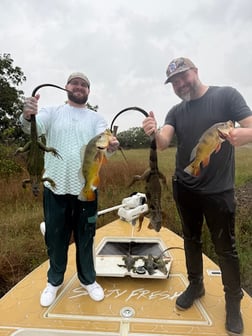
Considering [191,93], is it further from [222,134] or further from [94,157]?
[94,157]

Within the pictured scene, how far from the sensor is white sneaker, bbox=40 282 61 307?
3732 millimetres

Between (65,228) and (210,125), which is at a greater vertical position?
(210,125)

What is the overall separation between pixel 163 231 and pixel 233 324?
3.17 metres

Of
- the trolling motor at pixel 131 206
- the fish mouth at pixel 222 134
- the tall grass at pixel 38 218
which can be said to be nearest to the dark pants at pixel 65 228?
the tall grass at pixel 38 218

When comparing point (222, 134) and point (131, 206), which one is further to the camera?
point (131, 206)

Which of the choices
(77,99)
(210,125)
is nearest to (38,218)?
(77,99)

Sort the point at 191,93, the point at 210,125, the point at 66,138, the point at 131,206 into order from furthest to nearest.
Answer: the point at 131,206
the point at 66,138
the point at 191,93
the point at 210,125

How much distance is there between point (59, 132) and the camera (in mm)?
3479

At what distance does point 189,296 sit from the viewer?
369cm

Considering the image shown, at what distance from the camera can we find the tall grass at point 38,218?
5238mm

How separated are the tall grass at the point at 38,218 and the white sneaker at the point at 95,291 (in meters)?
1.16

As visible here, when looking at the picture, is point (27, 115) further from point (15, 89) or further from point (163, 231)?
point (15, 89)

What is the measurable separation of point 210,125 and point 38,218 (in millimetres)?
5329

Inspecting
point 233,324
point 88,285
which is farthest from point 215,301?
point 88,285
